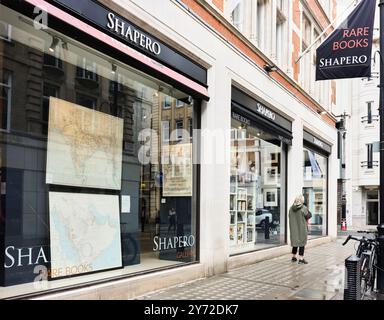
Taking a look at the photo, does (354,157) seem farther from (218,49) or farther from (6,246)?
(6,246)

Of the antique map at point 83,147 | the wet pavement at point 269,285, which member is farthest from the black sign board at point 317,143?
the antique map at point 83,147

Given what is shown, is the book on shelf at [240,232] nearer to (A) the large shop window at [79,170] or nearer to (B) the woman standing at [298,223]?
(B) the woman standing at [298,223]

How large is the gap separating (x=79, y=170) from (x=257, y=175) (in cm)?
736

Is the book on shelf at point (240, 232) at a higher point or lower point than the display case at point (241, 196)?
lower

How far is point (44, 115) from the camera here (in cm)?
643

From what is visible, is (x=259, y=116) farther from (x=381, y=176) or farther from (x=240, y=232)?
(x=381, y=176)

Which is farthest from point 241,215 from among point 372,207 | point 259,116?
point 372,207

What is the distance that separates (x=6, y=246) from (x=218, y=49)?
243 inches

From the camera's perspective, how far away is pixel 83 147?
22.7ft

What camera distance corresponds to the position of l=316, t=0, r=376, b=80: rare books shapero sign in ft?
32.3

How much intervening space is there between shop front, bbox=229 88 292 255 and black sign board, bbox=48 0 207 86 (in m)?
2.31

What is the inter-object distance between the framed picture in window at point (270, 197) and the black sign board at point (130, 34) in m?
5.47

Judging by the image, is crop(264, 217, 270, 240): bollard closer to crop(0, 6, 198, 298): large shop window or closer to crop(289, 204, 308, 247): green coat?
crop(289, 204, 308, 247): green coat

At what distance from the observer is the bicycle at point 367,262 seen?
7.31 meters
